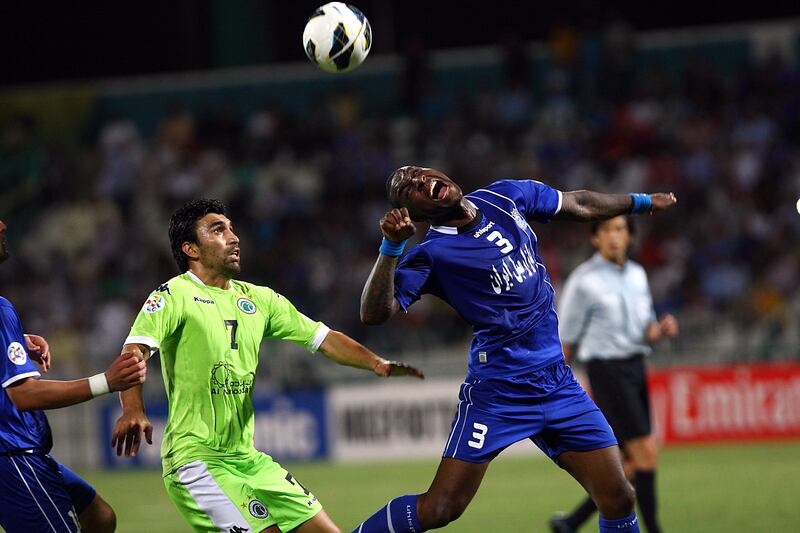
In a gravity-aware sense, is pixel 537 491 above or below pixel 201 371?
below

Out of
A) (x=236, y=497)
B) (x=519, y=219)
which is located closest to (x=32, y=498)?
(x=236, y=497)

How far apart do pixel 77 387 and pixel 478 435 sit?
6.60ft

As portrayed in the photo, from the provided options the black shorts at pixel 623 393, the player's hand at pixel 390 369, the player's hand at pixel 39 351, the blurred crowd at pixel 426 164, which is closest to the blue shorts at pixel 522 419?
the player's hand at pixel 390 369

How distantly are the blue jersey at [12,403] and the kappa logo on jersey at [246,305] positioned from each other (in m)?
1.06

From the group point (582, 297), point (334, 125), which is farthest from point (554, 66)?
point (582, 297)

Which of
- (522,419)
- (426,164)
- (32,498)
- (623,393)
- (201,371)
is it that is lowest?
(623,393)

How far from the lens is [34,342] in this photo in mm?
6387

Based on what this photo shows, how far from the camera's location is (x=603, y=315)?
8.78 m

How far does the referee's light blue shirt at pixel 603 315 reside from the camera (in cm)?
876

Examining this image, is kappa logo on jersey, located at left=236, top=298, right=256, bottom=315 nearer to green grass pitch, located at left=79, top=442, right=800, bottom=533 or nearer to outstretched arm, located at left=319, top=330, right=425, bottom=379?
outstretched arm, located at left=319, top=330, right=425, bottom=379

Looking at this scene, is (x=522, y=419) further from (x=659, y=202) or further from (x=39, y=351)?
(x=39, y=351)

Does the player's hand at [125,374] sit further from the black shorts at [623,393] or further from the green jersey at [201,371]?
the black shorts at [623,393]

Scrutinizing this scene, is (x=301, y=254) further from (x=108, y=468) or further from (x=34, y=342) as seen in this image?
(x=34, y=342)

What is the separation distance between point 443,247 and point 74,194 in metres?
16.6
